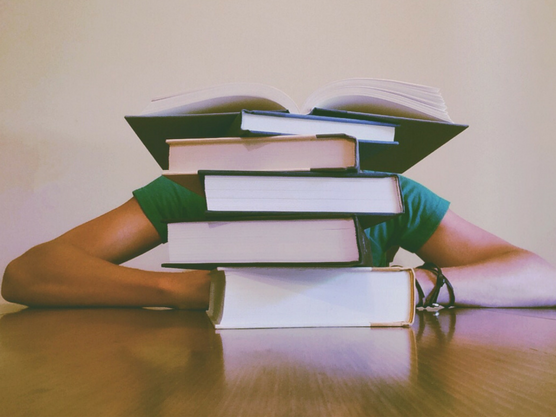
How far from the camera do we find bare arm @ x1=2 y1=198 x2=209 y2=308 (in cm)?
71

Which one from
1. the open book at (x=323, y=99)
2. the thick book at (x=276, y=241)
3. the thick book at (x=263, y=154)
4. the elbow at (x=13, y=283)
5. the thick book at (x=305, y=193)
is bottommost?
the elbow at (x=13, y=283)

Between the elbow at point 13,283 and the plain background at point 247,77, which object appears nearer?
the elbow at point 13,283

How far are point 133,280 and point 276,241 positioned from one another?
16.4 inches

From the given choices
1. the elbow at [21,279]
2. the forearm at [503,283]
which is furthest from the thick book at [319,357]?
the elbow at [21,279]

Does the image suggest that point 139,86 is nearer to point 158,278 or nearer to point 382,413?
point 158,278

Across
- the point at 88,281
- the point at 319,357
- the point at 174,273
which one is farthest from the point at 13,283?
the point at 319,357

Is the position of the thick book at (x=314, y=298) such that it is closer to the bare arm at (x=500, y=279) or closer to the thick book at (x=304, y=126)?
the thick book at (x=304, y=126)

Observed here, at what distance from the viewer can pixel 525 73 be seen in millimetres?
1432

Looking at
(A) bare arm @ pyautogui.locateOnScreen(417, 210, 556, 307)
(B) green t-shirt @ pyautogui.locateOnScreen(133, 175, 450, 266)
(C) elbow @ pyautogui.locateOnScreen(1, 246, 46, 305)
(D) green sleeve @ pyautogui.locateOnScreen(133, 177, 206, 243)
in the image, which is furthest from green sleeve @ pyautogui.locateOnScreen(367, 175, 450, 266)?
(C) elbow @ pyautogui.locateOnScreen(1, 246, 46, 305)

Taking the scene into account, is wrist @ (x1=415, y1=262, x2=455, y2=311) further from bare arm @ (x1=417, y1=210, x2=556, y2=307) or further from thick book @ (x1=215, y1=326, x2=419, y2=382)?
thick book @ (x1=215, y1=326, x2=419, y2=382)

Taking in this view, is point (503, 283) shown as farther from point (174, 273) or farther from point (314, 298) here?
point (174, 273)

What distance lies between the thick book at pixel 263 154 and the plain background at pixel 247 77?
930 millimetres

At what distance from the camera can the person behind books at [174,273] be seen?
729 millimetres

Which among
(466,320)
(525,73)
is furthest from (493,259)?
(525,73)
